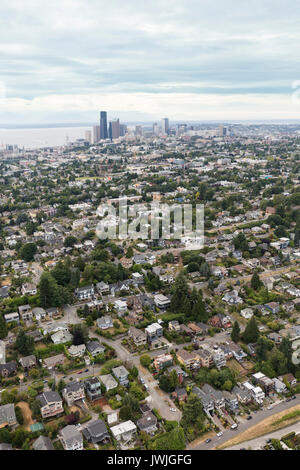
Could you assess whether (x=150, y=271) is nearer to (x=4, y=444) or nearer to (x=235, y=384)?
(x=235, y=384)

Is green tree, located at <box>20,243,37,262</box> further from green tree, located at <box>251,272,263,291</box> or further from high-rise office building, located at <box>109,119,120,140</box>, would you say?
high-rise office building, located at <box>109,119,120,140</box>

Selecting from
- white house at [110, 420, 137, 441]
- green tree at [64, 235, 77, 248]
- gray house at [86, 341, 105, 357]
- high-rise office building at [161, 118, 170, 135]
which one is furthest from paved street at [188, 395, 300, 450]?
high-rise office building at [161, 118, 170, 135]

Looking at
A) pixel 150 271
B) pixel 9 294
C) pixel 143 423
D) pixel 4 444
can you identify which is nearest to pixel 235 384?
pixel 143 423

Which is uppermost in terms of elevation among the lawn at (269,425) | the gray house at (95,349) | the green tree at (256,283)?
the green tree at (256,283)

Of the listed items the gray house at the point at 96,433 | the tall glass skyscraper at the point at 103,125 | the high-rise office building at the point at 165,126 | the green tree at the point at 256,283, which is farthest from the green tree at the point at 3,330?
the high-rise office building at the point at 165,126

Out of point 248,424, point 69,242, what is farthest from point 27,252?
point 248,424

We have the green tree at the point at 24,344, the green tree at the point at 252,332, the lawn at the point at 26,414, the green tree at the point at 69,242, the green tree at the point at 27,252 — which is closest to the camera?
the lawn at the point at 26,414

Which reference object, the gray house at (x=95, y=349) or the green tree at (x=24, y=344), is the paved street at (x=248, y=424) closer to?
the gray house at (x=95, y=349)

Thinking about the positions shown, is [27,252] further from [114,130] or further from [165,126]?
[165,126]
